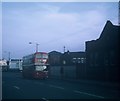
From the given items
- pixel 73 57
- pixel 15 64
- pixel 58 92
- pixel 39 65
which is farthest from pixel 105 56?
pixel 15 64

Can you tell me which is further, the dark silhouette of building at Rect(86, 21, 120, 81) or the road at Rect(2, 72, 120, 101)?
A: the dark silhouette of building at Rect(86, 21, 120, 81)

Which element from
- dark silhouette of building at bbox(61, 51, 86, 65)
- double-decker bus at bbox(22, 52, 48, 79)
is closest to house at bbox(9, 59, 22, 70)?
dark silhouette of building at bbox(61, 51, 86, 65)

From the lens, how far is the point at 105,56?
118 ft

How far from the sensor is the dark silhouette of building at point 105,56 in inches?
1335

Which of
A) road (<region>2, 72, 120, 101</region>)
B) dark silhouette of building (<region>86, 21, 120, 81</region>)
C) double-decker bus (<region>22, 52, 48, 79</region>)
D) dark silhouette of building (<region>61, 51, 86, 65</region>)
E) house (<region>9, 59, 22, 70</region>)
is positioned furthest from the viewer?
house (<region>9, 59, 22, 70</region>)

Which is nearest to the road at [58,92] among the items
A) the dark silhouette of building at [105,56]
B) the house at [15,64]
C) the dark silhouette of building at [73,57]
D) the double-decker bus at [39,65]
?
the dark silhouette of building at [105,56]

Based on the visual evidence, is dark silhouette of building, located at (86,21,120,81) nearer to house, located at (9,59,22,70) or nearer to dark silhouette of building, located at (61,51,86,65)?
dark silhouette of building, located at (61,51,86,65)

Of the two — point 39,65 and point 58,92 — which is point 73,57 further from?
point 58,92

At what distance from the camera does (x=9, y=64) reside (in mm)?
88375

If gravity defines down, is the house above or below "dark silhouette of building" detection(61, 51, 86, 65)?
below

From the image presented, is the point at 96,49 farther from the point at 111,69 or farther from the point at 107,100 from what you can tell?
the point at 107,100

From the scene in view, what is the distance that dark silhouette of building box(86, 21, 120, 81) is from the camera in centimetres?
3391

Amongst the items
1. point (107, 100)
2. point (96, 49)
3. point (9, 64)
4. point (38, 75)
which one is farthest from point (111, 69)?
point (9, 64)

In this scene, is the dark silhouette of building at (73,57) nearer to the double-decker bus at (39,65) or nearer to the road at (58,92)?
the double-decker bus at (39,65)
